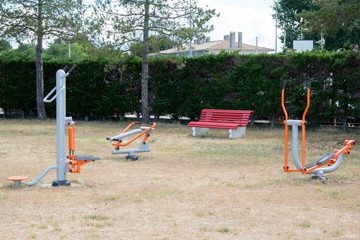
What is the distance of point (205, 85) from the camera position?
680 inches

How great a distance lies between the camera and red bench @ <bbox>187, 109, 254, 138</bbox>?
13528mm

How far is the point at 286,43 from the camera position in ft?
141

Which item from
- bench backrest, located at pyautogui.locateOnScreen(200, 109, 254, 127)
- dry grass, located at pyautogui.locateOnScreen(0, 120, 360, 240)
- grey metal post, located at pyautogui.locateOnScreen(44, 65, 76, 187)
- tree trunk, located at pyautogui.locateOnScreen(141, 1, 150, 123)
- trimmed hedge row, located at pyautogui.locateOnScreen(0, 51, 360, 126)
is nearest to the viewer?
dry grass, located at pyautogui.locateOnScreen(0, 120, 360, 240)

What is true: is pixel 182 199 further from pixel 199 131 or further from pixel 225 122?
pixel 225 122

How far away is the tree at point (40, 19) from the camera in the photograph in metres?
18.6

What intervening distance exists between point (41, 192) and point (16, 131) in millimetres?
9474

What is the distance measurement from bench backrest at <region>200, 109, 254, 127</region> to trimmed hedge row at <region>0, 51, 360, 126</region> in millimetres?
2014

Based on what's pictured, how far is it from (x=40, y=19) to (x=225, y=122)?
9171 millimetres

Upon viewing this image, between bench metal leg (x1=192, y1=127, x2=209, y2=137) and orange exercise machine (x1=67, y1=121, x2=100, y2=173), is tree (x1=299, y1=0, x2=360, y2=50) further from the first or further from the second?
orange exercise machine (x1=67, y1=121, x2=100, y2=173)

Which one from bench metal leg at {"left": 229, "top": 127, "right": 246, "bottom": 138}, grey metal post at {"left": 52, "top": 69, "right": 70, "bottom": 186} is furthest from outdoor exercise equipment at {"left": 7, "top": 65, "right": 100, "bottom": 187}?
bench metal leg at {"left": 229, "top": 127, "right": 246, "bottom": 138}

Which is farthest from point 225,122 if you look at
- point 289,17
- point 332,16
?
point 289,17

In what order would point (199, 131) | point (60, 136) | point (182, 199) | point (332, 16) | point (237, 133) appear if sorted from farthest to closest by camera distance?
point (199, 131), point (237, 133), point (332, 16), point (60, 136), point (182, 199)

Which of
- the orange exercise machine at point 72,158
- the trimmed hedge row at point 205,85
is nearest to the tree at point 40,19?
the trimmed hedge row at point 205,85

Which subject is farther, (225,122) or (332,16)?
(225,122)
